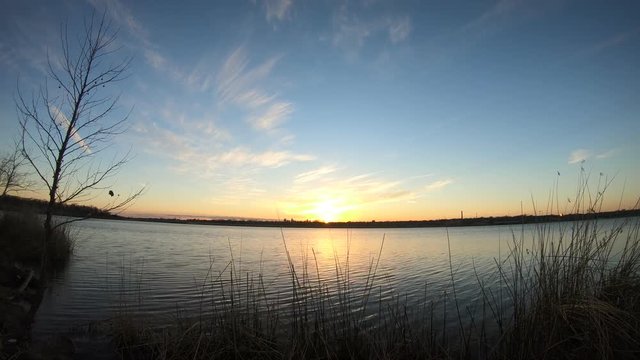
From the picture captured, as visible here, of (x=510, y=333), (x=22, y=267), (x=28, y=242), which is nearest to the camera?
(x=510, y=333)

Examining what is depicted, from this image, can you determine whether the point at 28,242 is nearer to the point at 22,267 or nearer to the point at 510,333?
the point at 22,267

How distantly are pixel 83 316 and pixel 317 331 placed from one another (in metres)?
7.26

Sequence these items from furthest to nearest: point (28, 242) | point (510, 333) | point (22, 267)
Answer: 1. point (28, 242)
2. point (22, 267)
3. point (510, 333)

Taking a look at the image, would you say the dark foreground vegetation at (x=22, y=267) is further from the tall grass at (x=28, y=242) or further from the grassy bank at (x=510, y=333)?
the grassy bank at (x=510, y=333)

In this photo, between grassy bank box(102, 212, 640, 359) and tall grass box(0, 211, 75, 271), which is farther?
tall grass box(0, 211, 75, 271)

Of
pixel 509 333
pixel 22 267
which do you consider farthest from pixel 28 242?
pixel 509 333

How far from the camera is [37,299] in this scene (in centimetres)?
760

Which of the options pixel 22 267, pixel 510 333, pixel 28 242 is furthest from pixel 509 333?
pixel 28 242

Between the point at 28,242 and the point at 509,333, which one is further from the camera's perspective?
the point at 28,242

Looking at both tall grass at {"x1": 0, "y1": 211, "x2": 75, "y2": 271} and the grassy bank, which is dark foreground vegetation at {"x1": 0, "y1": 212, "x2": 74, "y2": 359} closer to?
tall grass at {"x1": 0, "y1": 211, "x2": 75, "y2": 271}

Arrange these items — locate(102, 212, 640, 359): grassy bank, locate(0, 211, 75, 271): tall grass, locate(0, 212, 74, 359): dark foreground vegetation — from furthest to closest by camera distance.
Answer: locate(0, 211, 75, 271): tall grass < locate(0, 212, 74, 359): dark foreground vegetation < locate(102, 212, 640, 359): grassy bank

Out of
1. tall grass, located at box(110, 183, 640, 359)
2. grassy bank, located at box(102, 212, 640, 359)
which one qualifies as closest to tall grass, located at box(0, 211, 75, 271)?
grassy bank, located at box(102, 212, 640, 359)

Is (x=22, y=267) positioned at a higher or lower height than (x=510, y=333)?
higher

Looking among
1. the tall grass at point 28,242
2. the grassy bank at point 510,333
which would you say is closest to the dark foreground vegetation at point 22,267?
the tall grass at point 28,242
